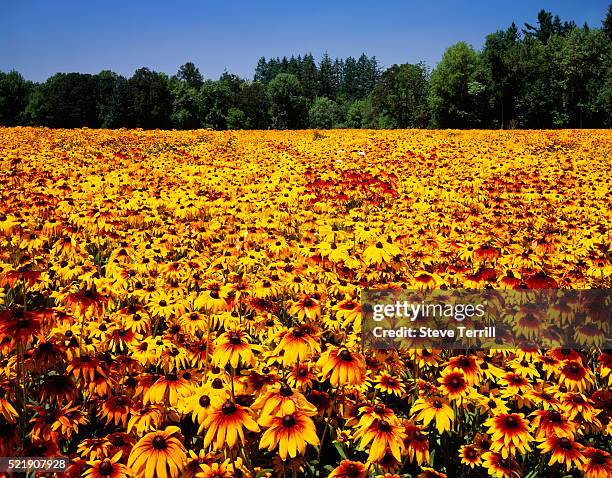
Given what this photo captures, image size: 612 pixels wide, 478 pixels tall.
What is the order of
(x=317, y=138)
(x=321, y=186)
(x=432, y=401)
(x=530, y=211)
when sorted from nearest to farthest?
(x=432, y=401)
(x=530, y=211)
(x=321, y=186)
(x=317, y=138)

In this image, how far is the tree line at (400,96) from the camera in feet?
191

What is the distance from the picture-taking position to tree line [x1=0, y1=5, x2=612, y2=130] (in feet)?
191

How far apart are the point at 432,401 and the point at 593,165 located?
1436 centimetres

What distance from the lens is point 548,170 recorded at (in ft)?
44.2

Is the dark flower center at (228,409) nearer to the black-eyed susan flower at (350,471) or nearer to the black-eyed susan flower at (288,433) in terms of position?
the black-eyed susan flower at (288,433)

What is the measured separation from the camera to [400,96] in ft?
250

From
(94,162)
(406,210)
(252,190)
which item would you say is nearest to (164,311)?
(406,210)

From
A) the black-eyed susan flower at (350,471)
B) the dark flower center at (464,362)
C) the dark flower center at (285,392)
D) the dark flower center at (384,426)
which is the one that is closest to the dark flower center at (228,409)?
the dark flower center at (285,392)

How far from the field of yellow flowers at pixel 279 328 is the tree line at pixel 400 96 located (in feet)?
139

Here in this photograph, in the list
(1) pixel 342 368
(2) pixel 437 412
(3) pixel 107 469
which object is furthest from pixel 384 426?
(3) pixel 107 469

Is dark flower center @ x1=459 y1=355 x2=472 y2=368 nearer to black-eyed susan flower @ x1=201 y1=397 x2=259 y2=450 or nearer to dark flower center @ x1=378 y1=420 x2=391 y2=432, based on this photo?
dark flower center @ x1=378 y1=420 x2=391 y2=432

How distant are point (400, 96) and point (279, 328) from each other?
255 ft

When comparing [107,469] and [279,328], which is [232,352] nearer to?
[107,469]

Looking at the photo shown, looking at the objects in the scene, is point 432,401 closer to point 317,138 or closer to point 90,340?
point 90,340
